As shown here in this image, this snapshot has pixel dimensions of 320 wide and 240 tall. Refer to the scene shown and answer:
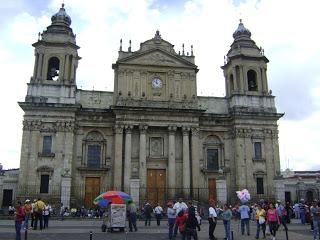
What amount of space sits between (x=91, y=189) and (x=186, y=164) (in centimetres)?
939

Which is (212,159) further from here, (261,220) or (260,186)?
(261,220)

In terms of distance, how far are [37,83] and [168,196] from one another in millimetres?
16674

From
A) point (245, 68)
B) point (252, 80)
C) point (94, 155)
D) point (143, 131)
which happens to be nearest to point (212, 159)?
point (143, 131)

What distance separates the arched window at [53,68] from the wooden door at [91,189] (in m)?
11.2

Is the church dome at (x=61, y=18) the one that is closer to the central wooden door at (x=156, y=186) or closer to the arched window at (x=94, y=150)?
the arched window at (x=94, y=150)

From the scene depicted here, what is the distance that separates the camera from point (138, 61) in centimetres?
3947

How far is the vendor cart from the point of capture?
20.1 meters

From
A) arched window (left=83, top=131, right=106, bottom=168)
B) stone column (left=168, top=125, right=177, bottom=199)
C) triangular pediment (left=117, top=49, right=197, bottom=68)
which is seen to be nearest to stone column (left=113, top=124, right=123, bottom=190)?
arched window (left=83, top=131, right=106, bottom=168)

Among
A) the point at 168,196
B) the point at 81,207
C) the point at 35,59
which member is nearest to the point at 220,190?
the point at 168,196

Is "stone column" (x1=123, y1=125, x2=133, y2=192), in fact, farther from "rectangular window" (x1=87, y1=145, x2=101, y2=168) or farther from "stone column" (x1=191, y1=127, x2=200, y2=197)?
"stone column" (x1=191, y1=127, x2=200, y2=197)

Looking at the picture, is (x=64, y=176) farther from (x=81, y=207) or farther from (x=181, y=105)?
(x=181, y=105)

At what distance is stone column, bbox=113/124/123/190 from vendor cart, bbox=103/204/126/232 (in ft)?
49.9

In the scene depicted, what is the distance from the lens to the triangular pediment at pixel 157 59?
39.4 meters

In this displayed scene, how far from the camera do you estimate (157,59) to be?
131ft
